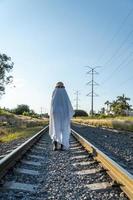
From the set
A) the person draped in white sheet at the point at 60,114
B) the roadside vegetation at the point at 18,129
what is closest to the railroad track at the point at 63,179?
the person draped in white sheet at the point at 60,114

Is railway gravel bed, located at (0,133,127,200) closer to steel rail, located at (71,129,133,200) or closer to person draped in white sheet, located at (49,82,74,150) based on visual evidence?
steel rail, located at (71,129,133,200)

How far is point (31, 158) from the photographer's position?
1094 centimetres

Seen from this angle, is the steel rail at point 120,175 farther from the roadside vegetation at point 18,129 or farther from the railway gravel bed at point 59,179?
the roadside vegetation at point 18,129

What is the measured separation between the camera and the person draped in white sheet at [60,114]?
1309 centimetres

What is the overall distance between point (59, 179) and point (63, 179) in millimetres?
70

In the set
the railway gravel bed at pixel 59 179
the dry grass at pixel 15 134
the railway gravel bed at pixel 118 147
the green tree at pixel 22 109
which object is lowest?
the railway gravel bed at pixel 59 179

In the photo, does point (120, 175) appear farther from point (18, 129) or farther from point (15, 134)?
point (18, 129)

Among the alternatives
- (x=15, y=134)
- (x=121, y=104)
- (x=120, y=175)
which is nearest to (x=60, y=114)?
(x=120, y=175)

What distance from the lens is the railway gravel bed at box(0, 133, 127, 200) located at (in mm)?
6092

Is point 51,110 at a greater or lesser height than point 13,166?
greater

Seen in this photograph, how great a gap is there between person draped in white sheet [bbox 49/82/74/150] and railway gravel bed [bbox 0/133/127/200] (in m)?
2.23

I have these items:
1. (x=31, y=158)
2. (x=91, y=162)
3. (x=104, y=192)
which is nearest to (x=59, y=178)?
(x=104, y=192)

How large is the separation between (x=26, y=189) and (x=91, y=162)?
3299 mm

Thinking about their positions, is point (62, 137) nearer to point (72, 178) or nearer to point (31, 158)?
point (31, 158)
